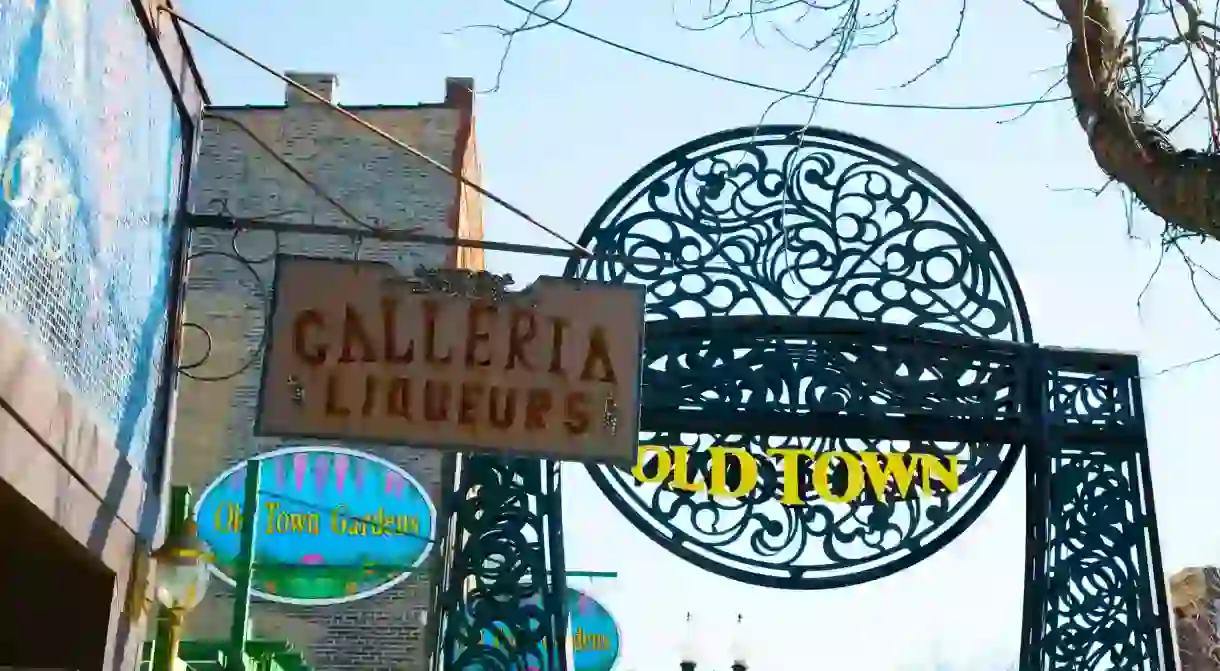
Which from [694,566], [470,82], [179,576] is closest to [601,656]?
[470,82]

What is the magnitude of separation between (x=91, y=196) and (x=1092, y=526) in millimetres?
5883

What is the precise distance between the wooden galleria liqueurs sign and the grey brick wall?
1143cm

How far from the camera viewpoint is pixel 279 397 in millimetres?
5637

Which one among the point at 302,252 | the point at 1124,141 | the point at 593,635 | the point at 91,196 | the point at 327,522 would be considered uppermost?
the point at 302,252

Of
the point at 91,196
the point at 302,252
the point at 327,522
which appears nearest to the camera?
the point at 91,196

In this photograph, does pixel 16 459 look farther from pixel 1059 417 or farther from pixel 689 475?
pixel 1059 417

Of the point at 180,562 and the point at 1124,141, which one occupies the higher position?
the point at 1124,141

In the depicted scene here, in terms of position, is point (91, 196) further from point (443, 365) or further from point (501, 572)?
point (501, 572)

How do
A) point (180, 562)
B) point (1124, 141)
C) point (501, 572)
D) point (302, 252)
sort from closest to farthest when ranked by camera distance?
point (1124, 141), point (180, 562), point (501, 572), point (302, 252)

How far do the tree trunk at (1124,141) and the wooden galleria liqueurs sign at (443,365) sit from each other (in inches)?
75.0

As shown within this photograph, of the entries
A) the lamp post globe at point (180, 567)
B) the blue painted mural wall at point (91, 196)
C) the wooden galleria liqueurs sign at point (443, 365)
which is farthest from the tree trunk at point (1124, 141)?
the lamp post globe at point (180, 567)

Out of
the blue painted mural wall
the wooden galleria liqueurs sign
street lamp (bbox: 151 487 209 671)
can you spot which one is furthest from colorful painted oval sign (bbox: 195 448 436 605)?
the wooden galleria liqueurs sign

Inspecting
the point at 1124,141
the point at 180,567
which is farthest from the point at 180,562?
the point at 1124,141

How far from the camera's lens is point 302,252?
1812 centimetres
